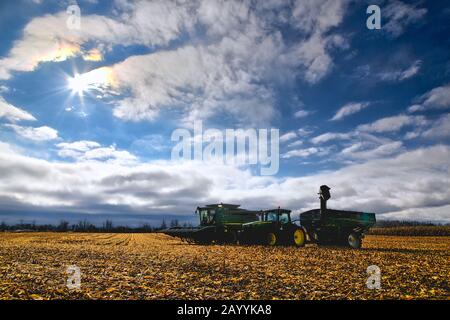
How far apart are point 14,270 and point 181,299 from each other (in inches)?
376

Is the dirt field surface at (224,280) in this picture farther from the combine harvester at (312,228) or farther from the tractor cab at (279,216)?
the tractor cab at (279,216)

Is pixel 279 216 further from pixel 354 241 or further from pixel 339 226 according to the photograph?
pixel 354 241

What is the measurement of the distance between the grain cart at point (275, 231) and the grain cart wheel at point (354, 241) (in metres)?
3.73

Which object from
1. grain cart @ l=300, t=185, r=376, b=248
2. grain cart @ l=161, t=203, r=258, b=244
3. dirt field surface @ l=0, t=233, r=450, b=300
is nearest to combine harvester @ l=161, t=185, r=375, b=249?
grain cart @ l=300, t=185, r=376, b=248

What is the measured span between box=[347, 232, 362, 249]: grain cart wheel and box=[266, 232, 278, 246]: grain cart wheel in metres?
6.00

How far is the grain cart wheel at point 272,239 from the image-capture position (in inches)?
1126

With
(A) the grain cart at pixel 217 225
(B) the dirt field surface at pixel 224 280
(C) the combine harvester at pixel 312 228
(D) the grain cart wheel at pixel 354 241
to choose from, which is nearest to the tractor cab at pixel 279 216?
(C) the combine harvester at pixel 312 228

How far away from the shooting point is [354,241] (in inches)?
1099

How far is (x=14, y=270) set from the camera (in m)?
15.1

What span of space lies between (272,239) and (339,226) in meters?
5.54
